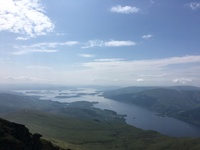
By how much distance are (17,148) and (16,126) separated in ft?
55.9

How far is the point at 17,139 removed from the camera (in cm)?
9525

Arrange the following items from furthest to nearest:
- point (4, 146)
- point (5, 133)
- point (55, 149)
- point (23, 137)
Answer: point (55, 149) < point (23, 137) < point (5, 133) < point (4, 146)

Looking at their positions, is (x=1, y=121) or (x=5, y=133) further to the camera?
(x=1, y=121)

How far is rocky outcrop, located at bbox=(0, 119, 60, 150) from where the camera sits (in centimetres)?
8788

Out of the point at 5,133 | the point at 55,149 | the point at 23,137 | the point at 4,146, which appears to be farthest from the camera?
the point at 55,149

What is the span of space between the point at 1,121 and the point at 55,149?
26795 millimetres

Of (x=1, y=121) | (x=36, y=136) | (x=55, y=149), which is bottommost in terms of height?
(x=55, y=149)

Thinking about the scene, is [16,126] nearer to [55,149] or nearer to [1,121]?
[1,121]

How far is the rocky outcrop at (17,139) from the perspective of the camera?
288 feet

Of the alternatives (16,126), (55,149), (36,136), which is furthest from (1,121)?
(55,149)

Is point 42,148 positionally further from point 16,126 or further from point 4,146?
point 4,146

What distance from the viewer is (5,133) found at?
308 ft

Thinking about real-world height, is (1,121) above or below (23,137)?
above

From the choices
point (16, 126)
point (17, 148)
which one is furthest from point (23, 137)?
point (17, 148)
